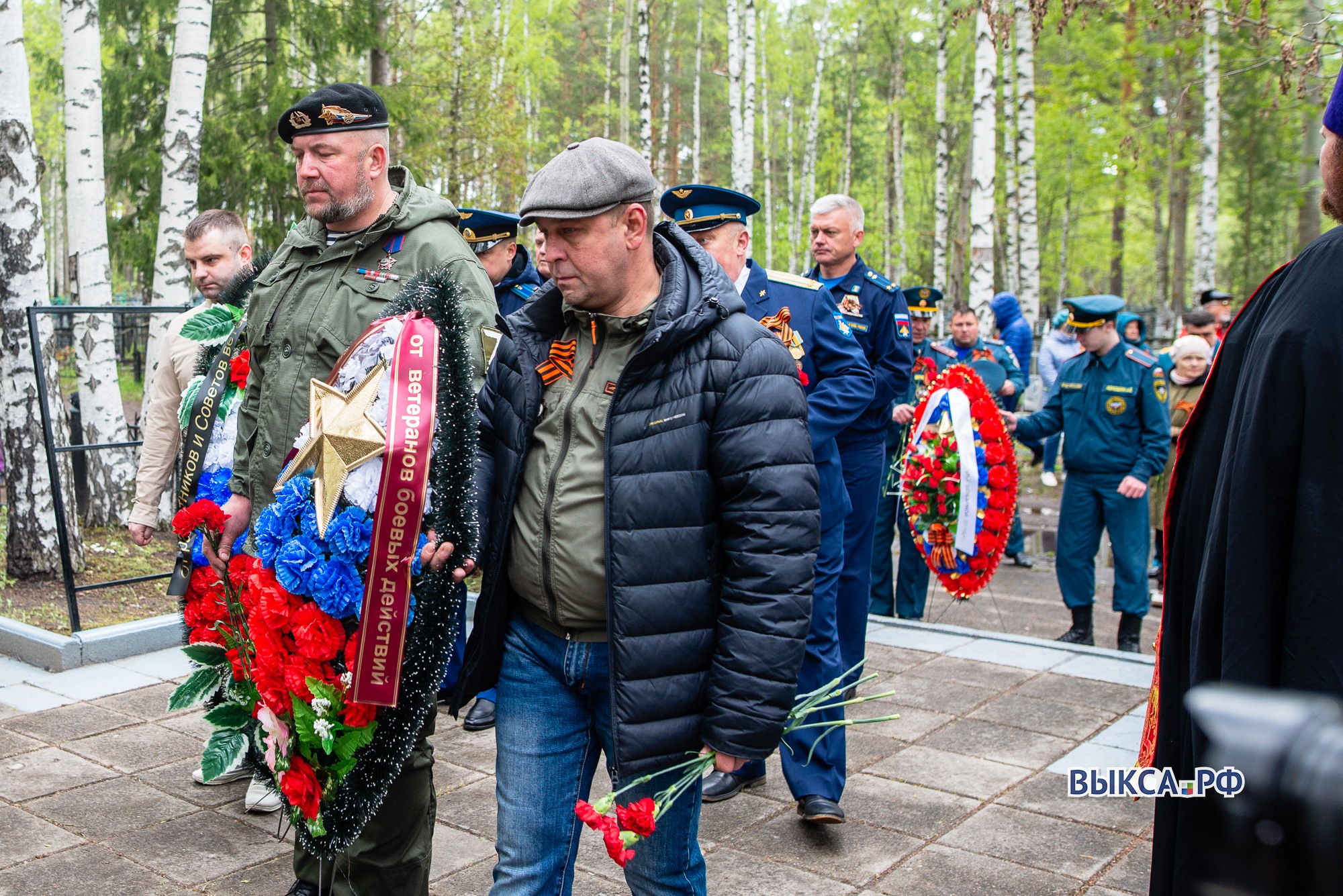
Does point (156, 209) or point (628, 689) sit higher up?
point (156, 209)

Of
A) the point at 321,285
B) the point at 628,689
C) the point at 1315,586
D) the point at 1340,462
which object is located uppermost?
the point at 321,285

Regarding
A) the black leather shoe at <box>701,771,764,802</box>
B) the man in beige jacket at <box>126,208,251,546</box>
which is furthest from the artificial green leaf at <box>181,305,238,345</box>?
the black leather shoe at <box>701,771,764,802</box>

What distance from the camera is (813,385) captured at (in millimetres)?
4992

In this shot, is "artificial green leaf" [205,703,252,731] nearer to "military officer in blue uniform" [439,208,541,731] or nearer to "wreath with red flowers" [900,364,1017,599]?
"military officer in blue uniform" [439,208,541,731]

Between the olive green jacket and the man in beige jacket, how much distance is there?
3.51 ft

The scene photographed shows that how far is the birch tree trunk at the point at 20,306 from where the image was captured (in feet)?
24.9

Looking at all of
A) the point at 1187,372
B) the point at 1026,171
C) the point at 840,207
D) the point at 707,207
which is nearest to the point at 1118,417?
the point at 1187,372

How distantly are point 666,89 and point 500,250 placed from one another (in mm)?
34425

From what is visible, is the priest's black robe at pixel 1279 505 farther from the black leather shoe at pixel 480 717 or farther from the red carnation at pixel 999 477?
the red carnation at pixel 999 477

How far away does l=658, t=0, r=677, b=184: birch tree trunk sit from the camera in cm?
3738

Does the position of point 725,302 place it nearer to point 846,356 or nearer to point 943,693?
point 846,356

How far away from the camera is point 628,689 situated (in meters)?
2.63

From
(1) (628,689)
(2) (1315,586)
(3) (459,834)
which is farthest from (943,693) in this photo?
(2) (1315,586)

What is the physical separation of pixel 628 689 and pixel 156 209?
1460cm
